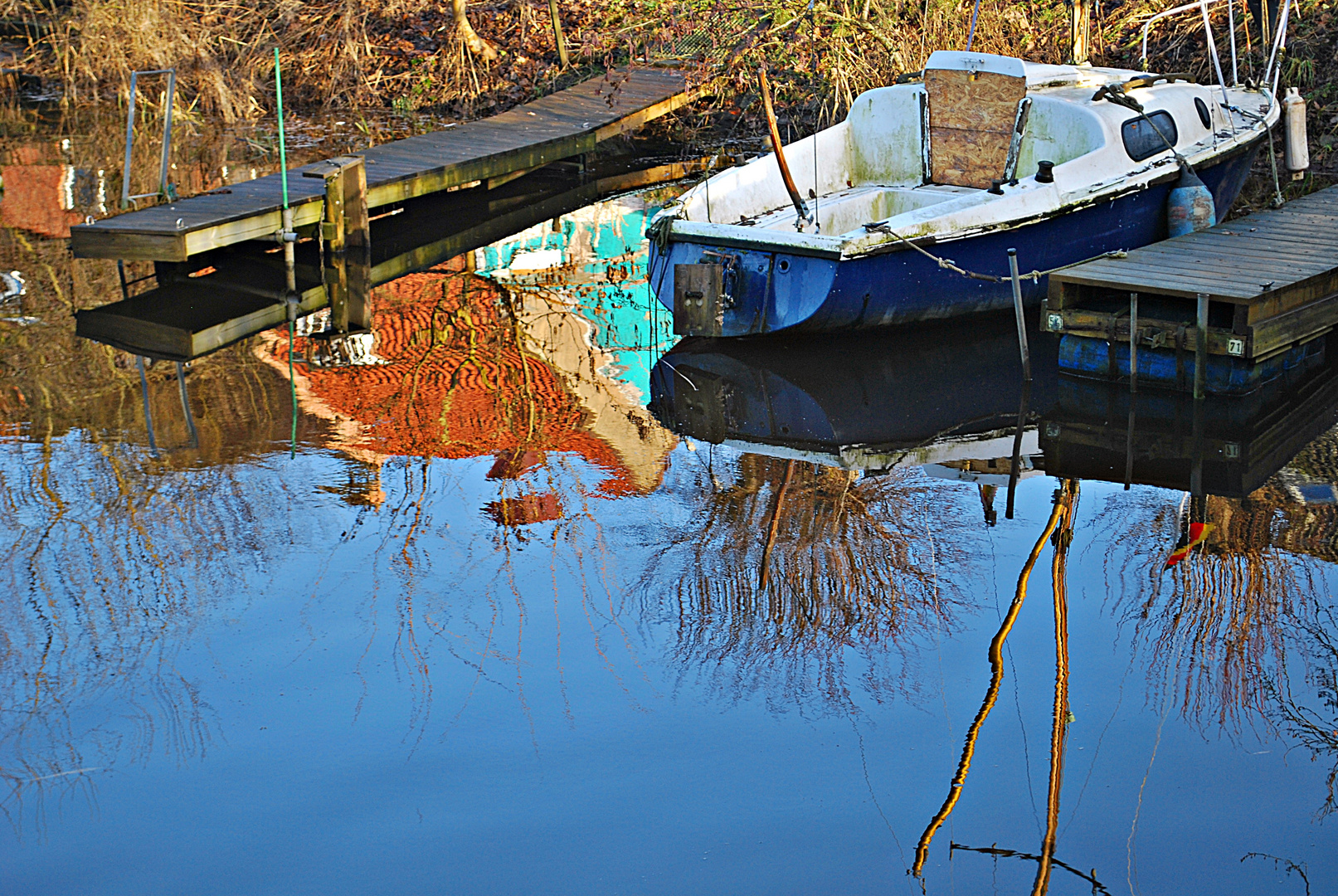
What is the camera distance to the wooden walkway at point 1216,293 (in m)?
8.51

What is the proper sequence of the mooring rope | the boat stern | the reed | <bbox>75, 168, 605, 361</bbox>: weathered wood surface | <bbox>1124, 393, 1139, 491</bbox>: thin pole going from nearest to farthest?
<bbox>1124, 393, 1139, 491</bbox>: thin pole < the mooring rope < the boat stern < <bbox>75, 168, 605, 361</bbox>: weathered wood surface < the reed

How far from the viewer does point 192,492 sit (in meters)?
7.66

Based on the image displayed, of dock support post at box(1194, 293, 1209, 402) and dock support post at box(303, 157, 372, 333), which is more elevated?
dock support post at box(303, 157, 372, 333)

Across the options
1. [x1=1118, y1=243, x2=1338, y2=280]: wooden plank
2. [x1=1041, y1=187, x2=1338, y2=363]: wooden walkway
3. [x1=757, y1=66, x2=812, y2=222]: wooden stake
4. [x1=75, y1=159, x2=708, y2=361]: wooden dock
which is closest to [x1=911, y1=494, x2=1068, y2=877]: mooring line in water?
[x1=1041, y1=187, x2=1338, y2=363]: wooden walkway

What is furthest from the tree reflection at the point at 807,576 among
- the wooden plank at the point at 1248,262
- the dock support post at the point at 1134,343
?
the wooden plank at the point at 1248,262

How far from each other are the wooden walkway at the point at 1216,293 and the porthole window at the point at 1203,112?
73.8 inches

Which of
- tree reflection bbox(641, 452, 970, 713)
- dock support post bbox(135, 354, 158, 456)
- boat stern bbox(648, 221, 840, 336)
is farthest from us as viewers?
boat stern bbox(648, 221, 840, 336)

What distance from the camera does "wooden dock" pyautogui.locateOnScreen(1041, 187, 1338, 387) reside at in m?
8.52

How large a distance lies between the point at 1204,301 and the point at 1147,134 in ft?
9.88

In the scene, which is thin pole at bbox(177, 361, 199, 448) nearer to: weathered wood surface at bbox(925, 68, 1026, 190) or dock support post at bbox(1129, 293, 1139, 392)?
dock support post at bbox(1129, 293, 1139, 392)

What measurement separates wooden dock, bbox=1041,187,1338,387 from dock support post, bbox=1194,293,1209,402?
0.04 feet

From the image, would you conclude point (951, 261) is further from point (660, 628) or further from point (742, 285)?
point (660, 628)

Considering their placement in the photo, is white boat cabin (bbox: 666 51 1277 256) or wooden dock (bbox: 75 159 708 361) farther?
wooden dock (bbox: 75 159 708 361)

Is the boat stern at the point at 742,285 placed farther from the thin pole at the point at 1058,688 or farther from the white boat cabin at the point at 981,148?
the thin pole at the point at 1058,688
